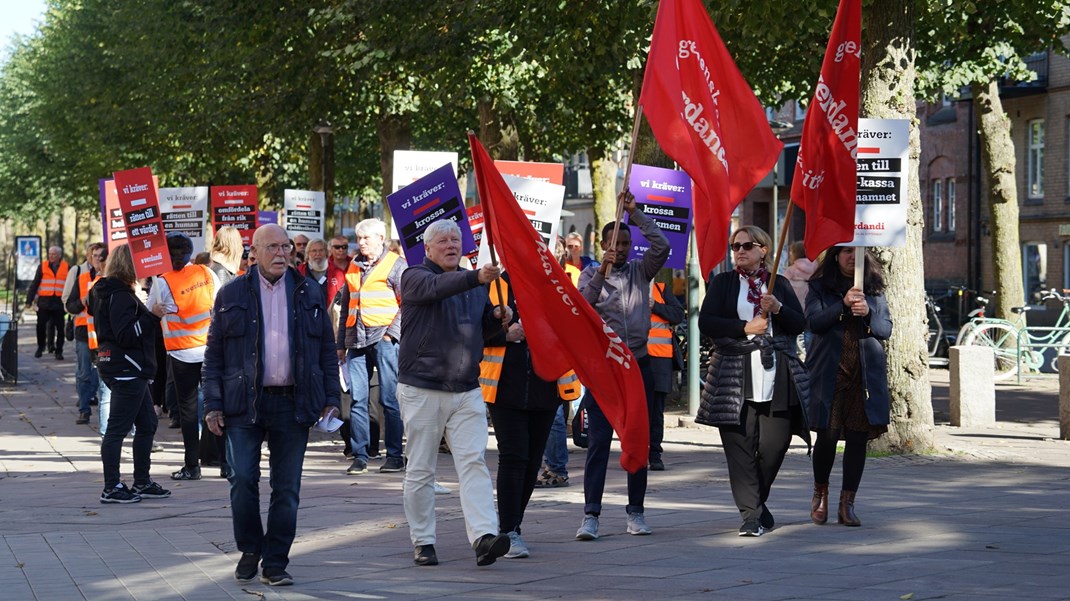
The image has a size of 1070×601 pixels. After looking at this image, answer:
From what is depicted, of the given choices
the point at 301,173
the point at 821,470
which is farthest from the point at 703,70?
the point at 301,173

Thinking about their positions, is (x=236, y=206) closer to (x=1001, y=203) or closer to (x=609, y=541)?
(x=1001, y=203)

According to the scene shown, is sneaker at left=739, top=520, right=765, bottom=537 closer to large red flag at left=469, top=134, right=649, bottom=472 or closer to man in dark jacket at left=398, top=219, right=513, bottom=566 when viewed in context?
large red flag at left=469, top=134, right=649, bottom=472

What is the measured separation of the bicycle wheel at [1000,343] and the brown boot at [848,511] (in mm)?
13626

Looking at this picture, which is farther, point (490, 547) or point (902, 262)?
point (902, 262)

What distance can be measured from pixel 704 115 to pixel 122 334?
4861 millimetres

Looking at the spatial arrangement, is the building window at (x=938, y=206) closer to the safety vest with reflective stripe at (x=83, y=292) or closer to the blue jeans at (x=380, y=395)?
the safety vest with reflective stripe at (x=83, y=292)

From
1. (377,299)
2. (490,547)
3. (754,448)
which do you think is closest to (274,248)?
(490,547)

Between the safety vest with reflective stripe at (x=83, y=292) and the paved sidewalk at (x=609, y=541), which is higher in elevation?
the safety vest with reflective stripe at (x=83, y=292)

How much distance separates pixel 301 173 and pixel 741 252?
39473 mm

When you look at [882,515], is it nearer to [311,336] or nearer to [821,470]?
[821,470]

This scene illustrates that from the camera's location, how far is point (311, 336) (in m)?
8.38

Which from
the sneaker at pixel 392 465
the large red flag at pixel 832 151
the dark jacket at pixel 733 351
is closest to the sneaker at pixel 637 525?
the dark jacket at pixel 733 351

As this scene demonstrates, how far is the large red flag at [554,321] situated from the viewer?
8.59 meters

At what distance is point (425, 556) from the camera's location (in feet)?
28.4
